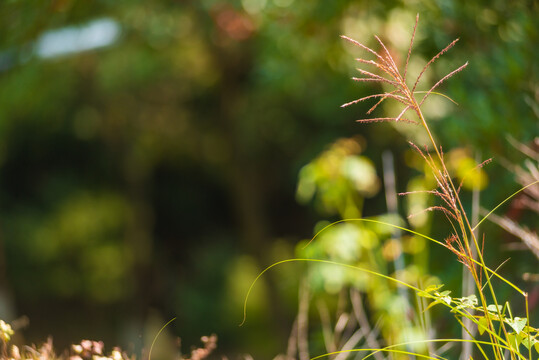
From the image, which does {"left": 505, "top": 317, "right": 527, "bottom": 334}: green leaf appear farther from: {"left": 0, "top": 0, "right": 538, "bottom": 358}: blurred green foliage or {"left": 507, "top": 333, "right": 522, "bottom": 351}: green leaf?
{"left": 0, "top": 0, "right": 538, "bottom": 358}: blurred green foliage

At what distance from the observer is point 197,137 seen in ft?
34.1

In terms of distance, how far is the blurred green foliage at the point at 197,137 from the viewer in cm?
385

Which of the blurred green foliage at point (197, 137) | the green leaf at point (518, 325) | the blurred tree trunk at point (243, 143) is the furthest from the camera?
the blurred tree trunk at point (243, 143)

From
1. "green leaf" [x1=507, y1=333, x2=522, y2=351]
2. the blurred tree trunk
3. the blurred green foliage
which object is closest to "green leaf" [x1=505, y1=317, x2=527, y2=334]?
"green leaf" [x1=507, y1=333, x2=522, y2=351]

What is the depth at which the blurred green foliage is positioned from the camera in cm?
385

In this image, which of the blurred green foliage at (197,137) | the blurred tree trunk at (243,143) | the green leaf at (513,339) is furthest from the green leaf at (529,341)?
the blurred tree trunk at (243,143)

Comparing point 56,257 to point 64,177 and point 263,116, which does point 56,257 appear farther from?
point 263,116

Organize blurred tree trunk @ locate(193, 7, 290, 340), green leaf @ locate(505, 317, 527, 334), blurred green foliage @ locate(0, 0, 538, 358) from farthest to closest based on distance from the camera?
1. blurred tree trunk @ locate(193, 7, 290, 340)
2. blurred green foliage @ locate(0, 0, 538, 358)
3. green leaf @ locate(505, 317, 527, 334)

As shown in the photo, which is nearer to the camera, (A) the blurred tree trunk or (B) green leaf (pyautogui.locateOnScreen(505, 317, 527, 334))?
(B) green leaf (pyautogui.locateOnScreen(505, 317, 527, 334))

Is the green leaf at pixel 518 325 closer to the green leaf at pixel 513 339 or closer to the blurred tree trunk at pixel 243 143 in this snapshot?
the green leaf at pixel 513 339

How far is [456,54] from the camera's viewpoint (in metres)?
3.97

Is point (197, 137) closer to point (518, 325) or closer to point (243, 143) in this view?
point (243, 143)

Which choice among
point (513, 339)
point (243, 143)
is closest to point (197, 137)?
point (243, 143)

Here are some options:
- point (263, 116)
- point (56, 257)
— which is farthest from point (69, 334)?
point (263, 116)
